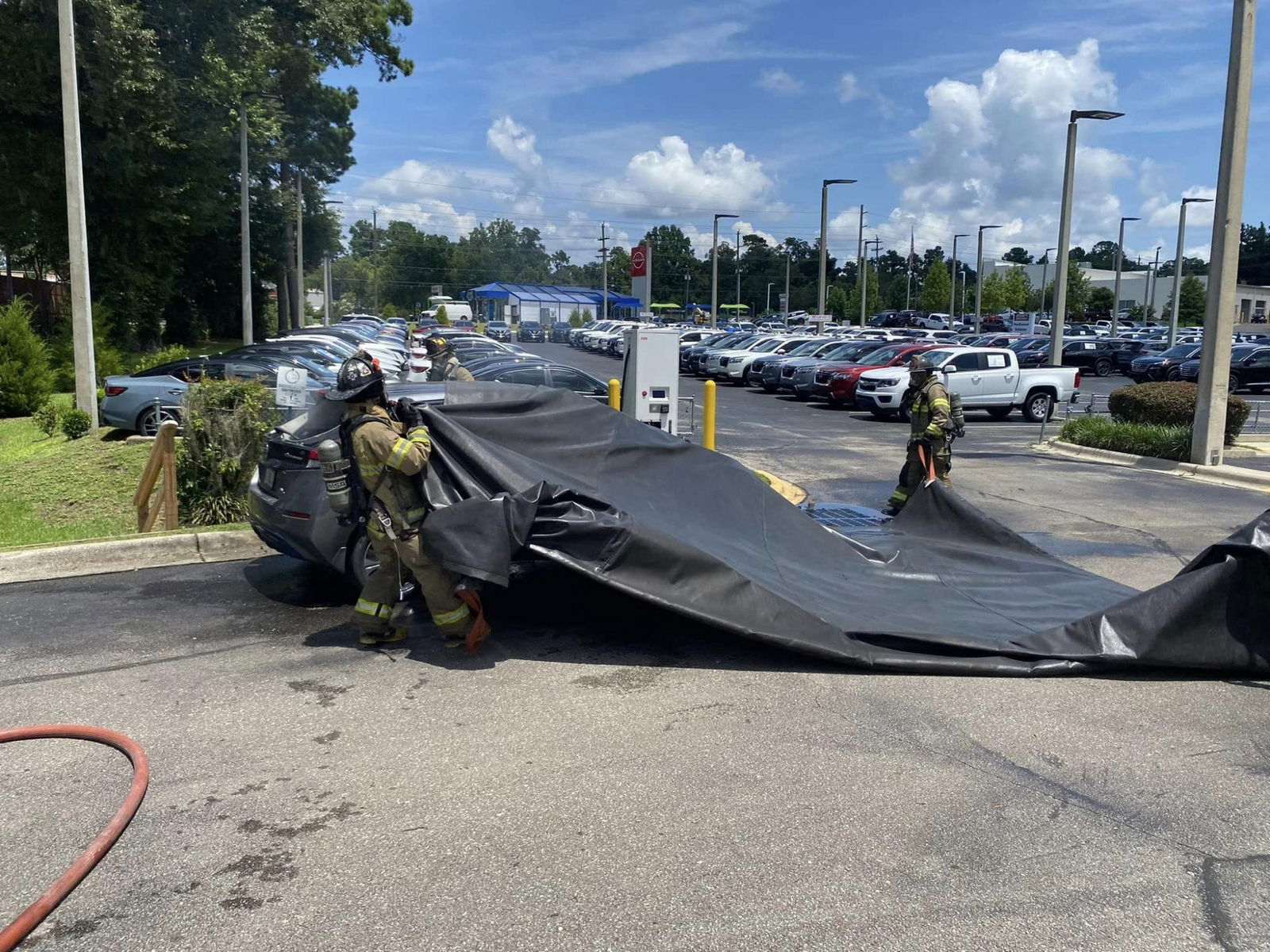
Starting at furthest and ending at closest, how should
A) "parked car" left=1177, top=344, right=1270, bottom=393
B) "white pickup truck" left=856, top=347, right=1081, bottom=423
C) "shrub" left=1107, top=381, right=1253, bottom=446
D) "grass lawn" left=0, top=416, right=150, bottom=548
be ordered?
1. "parked car" left=1177, top=344, right=1270, bottom=393
2. "white pickup truck" left=856, top=347, right=1081, bottom=423
3. "shrub" left=1107, top=381, right=1253, bottom=446
4. "grass lawn" left=0, top=416, right=150, bottom=548

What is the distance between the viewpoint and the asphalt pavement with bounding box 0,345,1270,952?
336 cm

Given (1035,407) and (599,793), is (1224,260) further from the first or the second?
(599,793)

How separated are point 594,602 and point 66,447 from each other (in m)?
11.2

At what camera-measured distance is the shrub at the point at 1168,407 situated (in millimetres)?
16906

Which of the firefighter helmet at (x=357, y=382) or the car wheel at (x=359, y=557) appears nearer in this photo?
the firefighter helmet at (x=357, y=382)

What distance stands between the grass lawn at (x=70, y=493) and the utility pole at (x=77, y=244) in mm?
2012

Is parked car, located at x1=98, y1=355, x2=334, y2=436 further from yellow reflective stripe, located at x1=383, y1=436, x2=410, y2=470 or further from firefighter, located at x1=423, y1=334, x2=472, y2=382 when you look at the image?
yellow reflective stripe, located at x1=383, y1=436, x2=410, y2=470

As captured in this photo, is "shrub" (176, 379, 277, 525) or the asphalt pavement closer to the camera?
the asphalt pavement

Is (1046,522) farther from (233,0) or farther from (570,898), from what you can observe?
(233,0)

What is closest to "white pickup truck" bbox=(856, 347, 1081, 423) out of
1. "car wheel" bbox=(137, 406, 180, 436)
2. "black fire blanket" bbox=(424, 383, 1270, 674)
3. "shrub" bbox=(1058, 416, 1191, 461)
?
"shrub" bbox=(1058, 416, 1191, 461)

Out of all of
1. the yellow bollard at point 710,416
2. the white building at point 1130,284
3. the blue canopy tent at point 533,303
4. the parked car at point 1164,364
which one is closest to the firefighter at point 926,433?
the yellow bollard at point 710,416

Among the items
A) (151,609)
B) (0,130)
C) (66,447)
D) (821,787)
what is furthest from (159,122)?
(821,787)

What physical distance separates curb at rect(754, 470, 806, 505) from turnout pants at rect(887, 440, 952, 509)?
144 centimetres

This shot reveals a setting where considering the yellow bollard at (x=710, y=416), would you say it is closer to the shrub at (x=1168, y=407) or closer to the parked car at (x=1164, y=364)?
the shrub at (x=1168, y=407)
